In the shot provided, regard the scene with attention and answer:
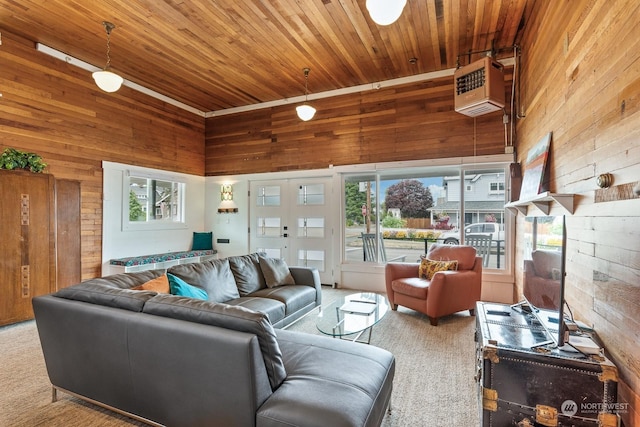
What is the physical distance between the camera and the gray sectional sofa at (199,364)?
138 cm

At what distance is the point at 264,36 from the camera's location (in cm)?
383

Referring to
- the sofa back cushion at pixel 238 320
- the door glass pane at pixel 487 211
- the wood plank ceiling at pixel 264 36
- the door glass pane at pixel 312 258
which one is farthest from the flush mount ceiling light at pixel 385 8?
the door glass pane at pixel 312 258

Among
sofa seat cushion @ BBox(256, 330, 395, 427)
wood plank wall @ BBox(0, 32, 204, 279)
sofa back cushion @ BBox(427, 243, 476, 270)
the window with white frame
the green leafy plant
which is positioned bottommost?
sofa seat cushion @ BBox(256, 330, 395, 427)

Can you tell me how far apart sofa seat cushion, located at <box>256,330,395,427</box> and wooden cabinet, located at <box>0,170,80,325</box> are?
11.5 feet

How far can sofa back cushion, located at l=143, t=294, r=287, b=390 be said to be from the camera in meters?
1.47

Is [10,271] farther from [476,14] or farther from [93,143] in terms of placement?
[476,14]

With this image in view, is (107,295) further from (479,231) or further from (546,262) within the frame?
(479,231)

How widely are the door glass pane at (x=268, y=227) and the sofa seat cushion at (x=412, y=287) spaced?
283cm

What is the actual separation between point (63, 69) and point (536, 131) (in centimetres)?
592

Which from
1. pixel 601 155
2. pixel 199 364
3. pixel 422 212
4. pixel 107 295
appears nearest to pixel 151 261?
pixel 107 295

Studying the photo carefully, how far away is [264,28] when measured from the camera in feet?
12.0

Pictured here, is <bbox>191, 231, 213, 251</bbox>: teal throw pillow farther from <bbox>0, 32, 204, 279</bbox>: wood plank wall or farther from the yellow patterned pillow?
the yellow patterned pillow

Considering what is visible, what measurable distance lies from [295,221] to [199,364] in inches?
178

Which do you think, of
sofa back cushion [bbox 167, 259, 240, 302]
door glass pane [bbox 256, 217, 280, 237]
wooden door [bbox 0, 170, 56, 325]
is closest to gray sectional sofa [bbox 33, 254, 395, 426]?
sofa back cushion [bbox 167, 259, 240, 302]
